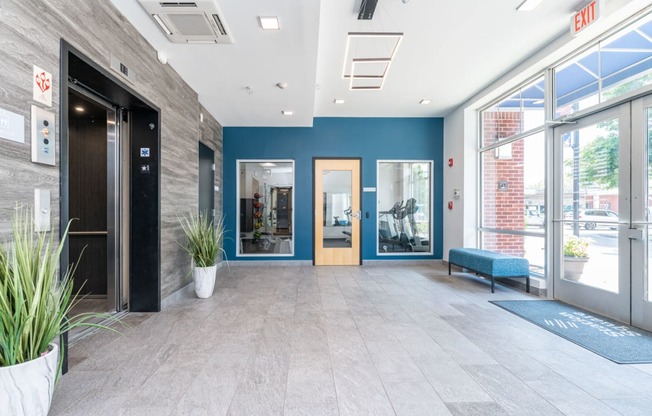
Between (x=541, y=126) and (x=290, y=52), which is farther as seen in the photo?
(x=541, y=126)

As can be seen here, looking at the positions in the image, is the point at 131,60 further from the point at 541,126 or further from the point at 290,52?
the point at 541,126

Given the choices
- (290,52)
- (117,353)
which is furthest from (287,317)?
(290,52)

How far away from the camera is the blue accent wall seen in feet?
19.5

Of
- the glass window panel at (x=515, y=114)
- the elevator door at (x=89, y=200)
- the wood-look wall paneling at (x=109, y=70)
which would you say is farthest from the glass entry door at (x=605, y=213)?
the elevator door at (x=89, y=200)

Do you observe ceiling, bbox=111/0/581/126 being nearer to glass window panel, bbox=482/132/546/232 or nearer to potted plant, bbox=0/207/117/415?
glass window panel, bbox=482/132/546/232

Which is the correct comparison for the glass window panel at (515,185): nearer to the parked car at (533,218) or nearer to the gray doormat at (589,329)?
the parked car at (533,218)

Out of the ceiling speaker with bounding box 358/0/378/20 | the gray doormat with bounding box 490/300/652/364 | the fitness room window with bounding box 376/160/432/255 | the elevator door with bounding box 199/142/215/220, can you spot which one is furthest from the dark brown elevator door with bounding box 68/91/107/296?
the gray doormat with bounding box 490/300/652/364

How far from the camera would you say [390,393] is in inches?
69.2

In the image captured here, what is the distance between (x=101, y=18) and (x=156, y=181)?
145cm

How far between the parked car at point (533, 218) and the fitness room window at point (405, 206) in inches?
80.0

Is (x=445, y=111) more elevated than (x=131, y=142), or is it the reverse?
(x=445, y=111)

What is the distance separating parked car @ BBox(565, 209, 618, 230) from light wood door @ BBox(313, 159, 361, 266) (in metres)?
3.44

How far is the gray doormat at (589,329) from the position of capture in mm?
2275

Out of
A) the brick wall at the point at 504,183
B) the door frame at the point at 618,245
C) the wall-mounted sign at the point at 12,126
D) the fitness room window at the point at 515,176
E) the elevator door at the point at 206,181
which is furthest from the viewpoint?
the elevator door at the point at 206,181
